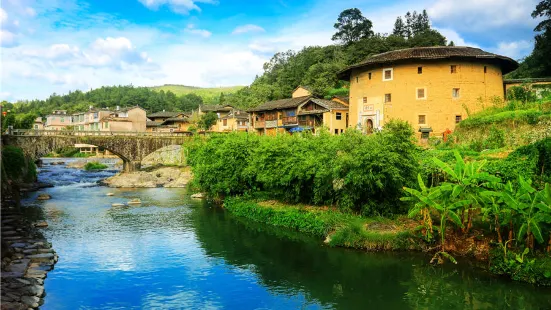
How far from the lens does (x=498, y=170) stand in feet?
69.6

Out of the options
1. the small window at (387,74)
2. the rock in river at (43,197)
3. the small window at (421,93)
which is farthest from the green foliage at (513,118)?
the rock in river at (43,197)

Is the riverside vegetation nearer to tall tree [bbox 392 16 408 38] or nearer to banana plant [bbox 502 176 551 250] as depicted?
banana plant [bbox 502 176 551 250]

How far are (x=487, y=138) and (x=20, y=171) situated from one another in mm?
45168

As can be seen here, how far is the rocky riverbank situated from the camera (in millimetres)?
49969

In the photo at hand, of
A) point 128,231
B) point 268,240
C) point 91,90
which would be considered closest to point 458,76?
point 268,240

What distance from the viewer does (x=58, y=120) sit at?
108m

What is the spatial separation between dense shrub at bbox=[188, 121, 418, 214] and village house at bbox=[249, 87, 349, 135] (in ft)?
53.0

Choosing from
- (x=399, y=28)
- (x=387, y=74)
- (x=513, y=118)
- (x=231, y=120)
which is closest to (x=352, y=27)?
(x=399, y=28)

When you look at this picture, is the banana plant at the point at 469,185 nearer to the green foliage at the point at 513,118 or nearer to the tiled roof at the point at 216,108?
the green foliage at the point at 513,118

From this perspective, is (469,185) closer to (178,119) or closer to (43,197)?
(43,197)

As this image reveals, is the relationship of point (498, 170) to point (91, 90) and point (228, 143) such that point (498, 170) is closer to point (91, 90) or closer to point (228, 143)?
point (228, 143)

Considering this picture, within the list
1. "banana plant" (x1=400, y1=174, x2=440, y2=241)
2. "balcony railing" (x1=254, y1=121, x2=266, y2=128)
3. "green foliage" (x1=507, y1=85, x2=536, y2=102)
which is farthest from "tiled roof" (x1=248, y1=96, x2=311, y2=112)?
"banana plant" (x1=400, y1=174, x2=440, y2=241)

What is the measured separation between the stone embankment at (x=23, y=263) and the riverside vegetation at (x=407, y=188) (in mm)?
12965

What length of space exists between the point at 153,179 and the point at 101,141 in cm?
928
